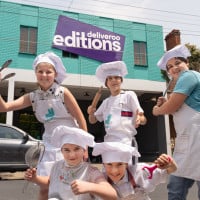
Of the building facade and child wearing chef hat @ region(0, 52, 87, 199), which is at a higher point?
the building facade

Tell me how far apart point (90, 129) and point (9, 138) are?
1239 cm

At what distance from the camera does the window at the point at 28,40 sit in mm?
15573

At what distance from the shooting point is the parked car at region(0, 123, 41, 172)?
Answer: 26.7 feet

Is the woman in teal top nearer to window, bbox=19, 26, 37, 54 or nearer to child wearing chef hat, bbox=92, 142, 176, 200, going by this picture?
child wearing chef hat, bbox=92, 142, 176, 200

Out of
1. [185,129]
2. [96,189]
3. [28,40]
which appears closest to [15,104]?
[96,189]

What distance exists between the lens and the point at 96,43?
662 inches

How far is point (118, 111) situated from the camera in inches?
130

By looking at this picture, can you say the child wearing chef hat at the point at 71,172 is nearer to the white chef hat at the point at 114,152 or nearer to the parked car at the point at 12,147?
the white chef hat at the point at 114,152

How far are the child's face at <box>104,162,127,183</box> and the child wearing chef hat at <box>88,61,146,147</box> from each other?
28.2 inches

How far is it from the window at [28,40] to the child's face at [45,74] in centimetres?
1300

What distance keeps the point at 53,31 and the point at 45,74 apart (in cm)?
1366

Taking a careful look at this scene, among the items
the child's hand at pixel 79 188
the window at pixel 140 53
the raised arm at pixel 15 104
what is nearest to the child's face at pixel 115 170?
the child's hand at pixel 79 188

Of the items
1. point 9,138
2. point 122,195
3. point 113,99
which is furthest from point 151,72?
point 122,195

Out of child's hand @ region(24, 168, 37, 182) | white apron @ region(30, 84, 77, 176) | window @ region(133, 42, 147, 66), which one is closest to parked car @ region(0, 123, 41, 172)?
white apron @ region(30, 84, 77, 176)
